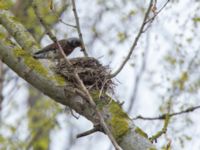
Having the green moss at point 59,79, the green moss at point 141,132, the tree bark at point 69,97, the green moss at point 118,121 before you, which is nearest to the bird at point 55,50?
the tree bark at point 69,97

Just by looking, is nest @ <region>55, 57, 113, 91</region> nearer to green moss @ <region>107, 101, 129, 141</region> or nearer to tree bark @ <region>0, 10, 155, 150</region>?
tree bark @ <region>0, 10, 155, 150</region>

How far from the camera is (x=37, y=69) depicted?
5.07m

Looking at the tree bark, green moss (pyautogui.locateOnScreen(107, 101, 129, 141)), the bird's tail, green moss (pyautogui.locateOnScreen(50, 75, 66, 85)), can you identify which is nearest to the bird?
the bird's tail

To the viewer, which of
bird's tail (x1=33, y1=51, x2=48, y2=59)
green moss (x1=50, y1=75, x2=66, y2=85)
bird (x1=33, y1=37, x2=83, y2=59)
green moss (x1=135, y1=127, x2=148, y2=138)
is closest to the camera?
green moss (x1=135, y1=127, x2=148, y2=138)

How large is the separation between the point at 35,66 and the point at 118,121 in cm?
87

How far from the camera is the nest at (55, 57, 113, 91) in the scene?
16.7 feet

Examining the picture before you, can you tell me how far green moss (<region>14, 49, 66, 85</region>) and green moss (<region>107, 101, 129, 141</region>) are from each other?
1.61 ft

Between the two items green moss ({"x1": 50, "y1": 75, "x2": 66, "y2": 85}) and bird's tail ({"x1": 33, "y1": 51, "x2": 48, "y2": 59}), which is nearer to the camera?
green moss ({"x1": 50, "y1": 75, "x2": 66, "y2": 85})

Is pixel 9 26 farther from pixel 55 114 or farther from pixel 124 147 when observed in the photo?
pixel 55 114

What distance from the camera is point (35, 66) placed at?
5.07m

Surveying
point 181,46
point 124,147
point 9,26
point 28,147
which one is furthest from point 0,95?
point 124,147

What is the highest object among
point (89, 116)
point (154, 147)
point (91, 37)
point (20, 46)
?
point (91, 37)

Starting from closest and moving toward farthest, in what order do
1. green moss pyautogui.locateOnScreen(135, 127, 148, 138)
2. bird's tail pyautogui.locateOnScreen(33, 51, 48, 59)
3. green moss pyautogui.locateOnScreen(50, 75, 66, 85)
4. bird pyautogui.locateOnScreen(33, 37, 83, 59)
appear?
green moss pyautogui.locateOnScreen(135, 127, 148, 138) → green moss pyautogui.locateOnScreen(50, 75, 66, 85) → bird's tail pyautogui.locateOnScreen(33, 51, 48, 59) → bird pyautogui.locateOnScreen(33, 37, 83, 59)

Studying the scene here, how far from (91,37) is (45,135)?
2781 millimetres
